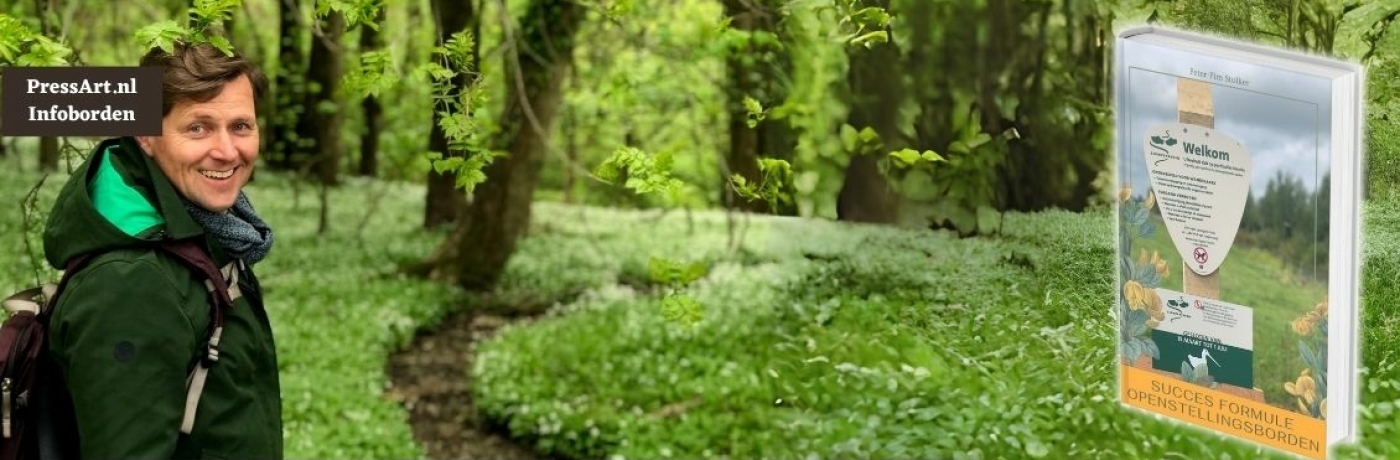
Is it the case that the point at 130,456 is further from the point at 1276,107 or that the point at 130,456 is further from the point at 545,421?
the point at 545,421

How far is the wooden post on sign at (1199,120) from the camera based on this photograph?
314 cm

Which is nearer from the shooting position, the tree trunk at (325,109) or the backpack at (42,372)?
the backpack at (42,372)

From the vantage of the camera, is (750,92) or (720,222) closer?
(750,92)

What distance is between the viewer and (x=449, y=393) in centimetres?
719

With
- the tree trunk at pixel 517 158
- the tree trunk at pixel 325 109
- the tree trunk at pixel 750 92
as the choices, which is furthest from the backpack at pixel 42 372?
the tree trunk at pixel 325 109

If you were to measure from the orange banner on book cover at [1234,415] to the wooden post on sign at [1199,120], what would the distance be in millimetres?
24

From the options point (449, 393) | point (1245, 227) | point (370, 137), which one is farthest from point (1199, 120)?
point (370, 137)

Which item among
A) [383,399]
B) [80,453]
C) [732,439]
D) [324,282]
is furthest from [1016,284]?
[324,282]

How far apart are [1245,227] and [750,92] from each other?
4.03 metres

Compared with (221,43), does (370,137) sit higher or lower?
lower

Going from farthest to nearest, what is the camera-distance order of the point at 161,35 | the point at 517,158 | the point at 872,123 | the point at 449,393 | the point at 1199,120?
the point at 517,158, the point at 449,393, the point at 872,123, the point at 1199,120, the point at 161,35

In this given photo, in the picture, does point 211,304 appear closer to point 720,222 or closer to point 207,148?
point 207,148

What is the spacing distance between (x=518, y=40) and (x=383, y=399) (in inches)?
75.6

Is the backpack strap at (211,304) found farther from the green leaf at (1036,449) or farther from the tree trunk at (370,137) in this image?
the tree trunk at (370,137)
